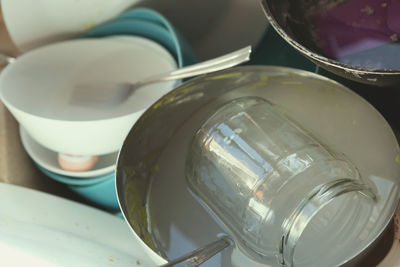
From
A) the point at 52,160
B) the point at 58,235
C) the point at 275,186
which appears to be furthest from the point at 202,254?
the point at 52,160

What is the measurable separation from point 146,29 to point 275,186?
1.14 feet

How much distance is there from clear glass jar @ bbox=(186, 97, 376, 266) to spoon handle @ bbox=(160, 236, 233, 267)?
0.5 inches

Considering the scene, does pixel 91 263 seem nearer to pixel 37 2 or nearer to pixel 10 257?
pixel 10 257

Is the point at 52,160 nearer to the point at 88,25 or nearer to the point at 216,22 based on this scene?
the point at 88,25

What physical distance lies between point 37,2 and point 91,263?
0.35m

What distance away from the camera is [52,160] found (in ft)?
1.94

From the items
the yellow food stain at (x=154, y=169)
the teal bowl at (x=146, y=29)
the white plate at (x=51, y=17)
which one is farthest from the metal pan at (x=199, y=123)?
the white plate at (x=51, y=17)

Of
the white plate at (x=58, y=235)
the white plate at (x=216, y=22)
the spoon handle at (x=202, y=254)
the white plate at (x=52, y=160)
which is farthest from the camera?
the white plate at (x=216, y=22)

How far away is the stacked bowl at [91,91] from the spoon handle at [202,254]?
0.19m

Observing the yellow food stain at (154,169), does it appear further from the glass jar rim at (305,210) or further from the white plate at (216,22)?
the white plate at (216,22)

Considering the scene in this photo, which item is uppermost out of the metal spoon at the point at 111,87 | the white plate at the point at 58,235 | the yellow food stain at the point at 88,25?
the yellow food stain at the point at 88,25

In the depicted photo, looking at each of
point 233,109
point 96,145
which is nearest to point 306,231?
point 233,109

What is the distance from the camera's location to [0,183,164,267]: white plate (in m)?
0.46

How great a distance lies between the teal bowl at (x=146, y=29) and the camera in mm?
609
